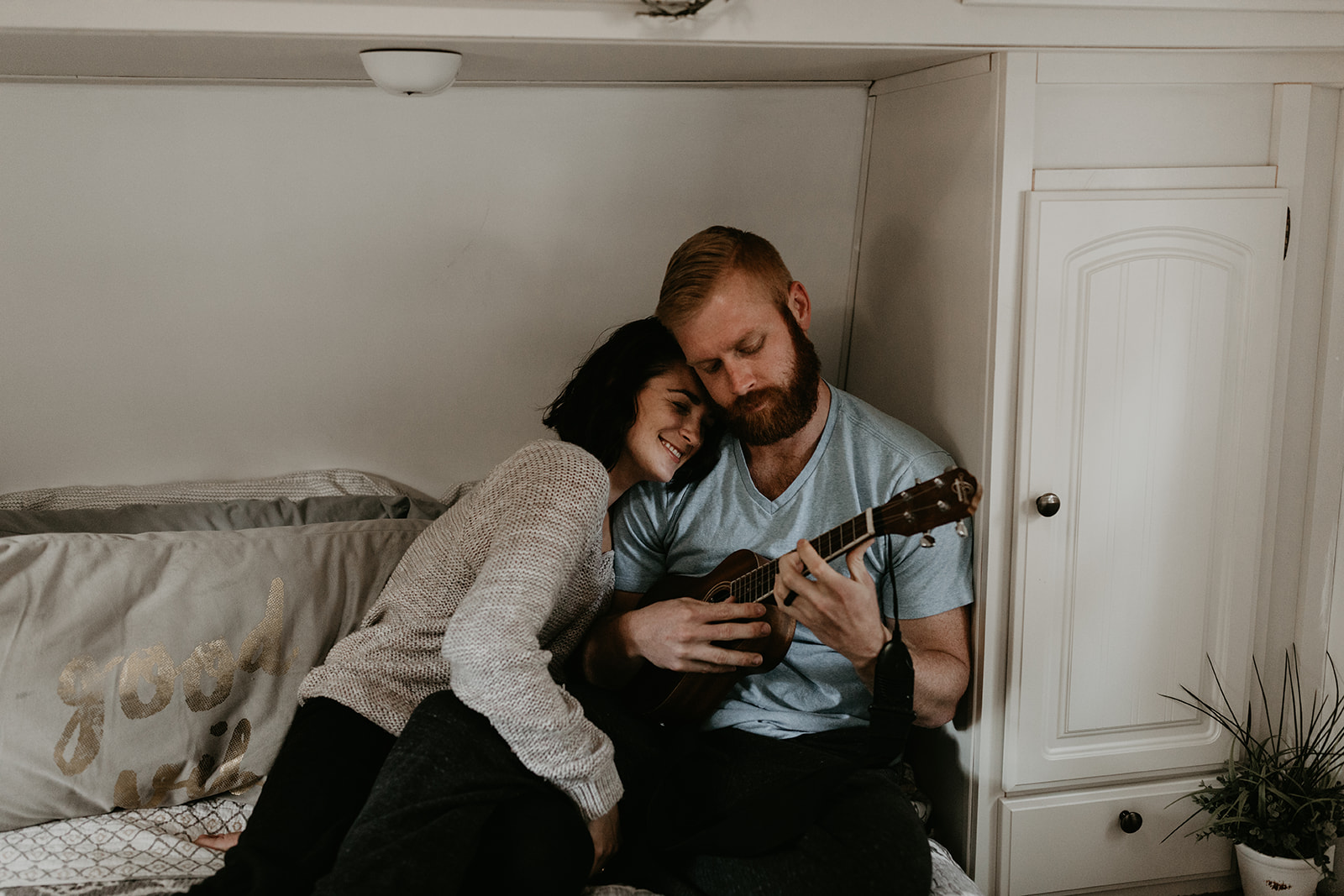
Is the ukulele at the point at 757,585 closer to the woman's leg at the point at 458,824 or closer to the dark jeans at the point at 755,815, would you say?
the dark jeans at the point at 755,815

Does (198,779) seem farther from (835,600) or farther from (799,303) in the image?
(799,303)

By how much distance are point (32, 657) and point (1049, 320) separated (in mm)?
1770

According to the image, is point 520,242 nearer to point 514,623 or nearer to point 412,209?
point 412,209

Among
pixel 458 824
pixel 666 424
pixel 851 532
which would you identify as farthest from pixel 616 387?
pixel 458 824

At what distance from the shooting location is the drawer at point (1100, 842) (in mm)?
1865

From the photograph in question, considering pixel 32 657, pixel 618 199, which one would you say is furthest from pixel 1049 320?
pixel 32 657

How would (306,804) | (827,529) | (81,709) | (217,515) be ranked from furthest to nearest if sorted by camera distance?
1. (217,515)
2. (827,529)
3. (81,709)
4. (306,804)

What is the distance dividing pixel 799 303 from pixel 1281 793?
1206 mm

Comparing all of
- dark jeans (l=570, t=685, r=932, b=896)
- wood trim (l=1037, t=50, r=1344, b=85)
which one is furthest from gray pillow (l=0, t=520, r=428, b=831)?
wood trim (l=1037, t=50, r=1344, b=85)

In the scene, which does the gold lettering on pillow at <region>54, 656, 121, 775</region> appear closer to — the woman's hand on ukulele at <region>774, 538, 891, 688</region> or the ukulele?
the ukulele

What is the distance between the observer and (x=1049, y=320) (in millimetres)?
1725

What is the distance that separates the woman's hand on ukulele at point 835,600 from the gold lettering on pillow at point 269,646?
34.8 inches

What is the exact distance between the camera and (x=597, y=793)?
1.50 metres

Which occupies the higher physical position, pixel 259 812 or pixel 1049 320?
pixel 1049 320
